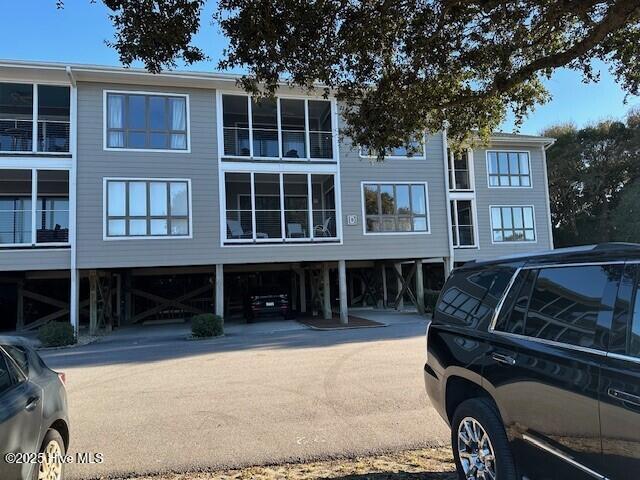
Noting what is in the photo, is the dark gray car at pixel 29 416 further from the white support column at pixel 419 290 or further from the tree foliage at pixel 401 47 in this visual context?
the white support column at pixel 419 290

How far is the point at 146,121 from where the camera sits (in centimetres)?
1738

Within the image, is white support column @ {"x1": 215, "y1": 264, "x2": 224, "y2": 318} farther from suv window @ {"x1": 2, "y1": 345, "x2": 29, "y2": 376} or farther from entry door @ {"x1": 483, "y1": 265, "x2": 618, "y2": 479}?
entry door @ {"x1": 483, "y1": 265, "x2": 618, "y2": 479}

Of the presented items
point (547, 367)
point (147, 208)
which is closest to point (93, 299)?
point (147, 208)

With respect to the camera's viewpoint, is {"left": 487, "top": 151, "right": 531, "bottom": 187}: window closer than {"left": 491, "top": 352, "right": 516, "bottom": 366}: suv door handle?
No

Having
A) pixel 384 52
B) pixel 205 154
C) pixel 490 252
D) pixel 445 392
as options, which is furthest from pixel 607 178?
pixel 445 392

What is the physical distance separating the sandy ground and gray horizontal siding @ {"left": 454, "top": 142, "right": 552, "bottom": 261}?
21263mm

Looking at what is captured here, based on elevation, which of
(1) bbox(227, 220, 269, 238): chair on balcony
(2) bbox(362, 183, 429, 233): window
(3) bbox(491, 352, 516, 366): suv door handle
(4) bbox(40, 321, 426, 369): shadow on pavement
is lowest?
(4) bbox(40, 321, 426, 369): shadow on pavement

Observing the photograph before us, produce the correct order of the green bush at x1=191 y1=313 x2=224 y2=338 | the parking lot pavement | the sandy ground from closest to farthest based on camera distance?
the sandy ground < the parking lot pavement < the green bush at x1=191 y1=313 x2=224 y2=338

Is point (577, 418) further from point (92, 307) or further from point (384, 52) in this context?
point (92, 307)

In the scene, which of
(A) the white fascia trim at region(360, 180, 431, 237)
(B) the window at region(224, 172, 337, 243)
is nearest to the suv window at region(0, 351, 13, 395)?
(B) the window at region(224, 172, 337, 243)

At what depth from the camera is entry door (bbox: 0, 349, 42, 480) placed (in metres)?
2.92

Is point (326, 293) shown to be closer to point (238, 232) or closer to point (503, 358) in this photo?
point (238, 232)

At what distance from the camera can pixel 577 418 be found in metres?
2.64

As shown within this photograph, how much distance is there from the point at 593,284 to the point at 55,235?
1786cm
